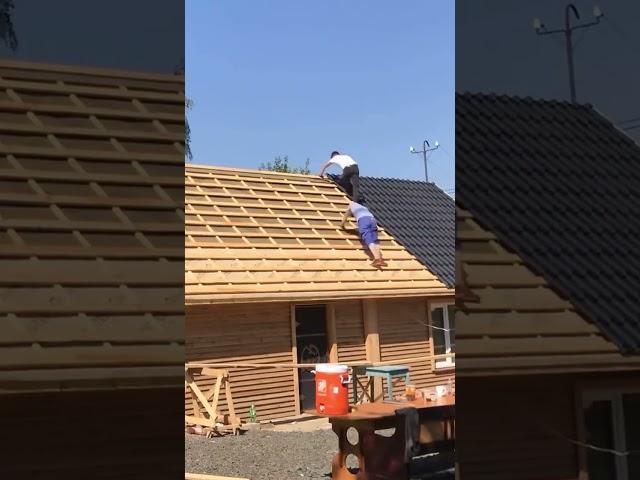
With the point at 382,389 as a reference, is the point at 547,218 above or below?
above

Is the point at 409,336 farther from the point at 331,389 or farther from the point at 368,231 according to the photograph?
the point at 331,389

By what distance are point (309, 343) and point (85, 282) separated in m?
6.83

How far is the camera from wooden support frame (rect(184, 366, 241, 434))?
26.4 feet

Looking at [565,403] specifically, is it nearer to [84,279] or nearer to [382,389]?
[84,279]

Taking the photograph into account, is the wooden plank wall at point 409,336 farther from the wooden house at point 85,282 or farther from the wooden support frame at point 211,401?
the wooden house at point 85,282

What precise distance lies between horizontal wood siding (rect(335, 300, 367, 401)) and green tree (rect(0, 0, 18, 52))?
7.00 metres

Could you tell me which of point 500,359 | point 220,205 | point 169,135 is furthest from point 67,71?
point 220,205

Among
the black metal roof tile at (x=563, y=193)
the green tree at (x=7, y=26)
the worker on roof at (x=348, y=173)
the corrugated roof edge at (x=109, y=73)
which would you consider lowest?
the black metal roof tile at (x=563, y=193)

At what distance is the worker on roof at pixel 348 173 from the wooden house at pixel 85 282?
8.26m

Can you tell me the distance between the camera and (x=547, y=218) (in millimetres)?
4035

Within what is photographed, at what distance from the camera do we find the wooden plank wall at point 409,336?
1011 centimetres

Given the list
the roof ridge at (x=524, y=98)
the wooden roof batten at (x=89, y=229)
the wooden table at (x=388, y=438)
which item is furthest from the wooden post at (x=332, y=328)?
the wooden roof batten at (x=89, y=229)

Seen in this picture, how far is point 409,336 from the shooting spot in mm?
10430

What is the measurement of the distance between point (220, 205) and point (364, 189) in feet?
12.9
